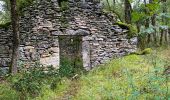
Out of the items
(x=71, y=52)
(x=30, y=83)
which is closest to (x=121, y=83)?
(x=30, y=83)

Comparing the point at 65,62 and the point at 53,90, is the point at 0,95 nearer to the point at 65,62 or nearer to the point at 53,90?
the point at 53,90

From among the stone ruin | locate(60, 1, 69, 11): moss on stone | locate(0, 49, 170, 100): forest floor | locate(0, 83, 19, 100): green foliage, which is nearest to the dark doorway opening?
the stone ruin

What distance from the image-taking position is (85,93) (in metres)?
7.20

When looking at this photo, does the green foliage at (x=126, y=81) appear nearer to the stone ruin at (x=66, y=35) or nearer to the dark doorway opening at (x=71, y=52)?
the stone ruin at (x=66, y=35)

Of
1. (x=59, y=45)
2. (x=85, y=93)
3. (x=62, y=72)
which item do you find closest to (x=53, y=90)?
(x=85, y=93)

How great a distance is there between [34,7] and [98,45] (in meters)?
2.62

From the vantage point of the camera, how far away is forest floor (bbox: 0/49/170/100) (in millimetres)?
6309

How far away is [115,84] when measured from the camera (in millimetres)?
7738

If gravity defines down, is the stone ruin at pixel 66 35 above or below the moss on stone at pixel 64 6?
below

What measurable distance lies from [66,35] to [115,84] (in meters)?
3.46

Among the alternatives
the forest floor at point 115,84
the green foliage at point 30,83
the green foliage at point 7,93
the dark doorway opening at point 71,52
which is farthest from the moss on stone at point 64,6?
the green foliage at point 7,93

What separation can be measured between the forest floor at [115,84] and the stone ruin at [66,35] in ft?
2.11

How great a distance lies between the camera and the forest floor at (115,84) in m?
6.31

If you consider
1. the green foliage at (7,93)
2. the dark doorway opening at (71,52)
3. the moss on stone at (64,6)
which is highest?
the moss on stone at (64,6)
